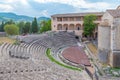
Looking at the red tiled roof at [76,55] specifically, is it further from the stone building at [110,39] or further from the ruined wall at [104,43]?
the stone building at [110,39]

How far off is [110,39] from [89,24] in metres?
20.4

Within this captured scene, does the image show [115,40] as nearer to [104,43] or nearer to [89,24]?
[104,43]

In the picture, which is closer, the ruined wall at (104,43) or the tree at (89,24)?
the ruined wall at (104,43)

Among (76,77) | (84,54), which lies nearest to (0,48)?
(76,77)

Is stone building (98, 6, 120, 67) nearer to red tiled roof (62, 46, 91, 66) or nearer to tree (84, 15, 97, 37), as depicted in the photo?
red tiled roof (62, 46, 91, 66)

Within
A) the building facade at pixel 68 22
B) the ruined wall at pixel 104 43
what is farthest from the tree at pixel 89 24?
the ruined wall at pixel 104 43

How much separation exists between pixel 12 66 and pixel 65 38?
28537 mm

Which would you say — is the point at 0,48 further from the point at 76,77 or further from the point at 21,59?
the point at 76,77

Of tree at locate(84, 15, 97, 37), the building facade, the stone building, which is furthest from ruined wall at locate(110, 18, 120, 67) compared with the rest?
the building facade

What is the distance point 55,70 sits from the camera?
25.7m

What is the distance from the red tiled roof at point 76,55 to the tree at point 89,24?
10.4m

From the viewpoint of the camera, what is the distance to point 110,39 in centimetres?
3359

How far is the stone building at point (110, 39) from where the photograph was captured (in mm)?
32000

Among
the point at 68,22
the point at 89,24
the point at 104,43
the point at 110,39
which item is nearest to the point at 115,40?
the point at 110,39
